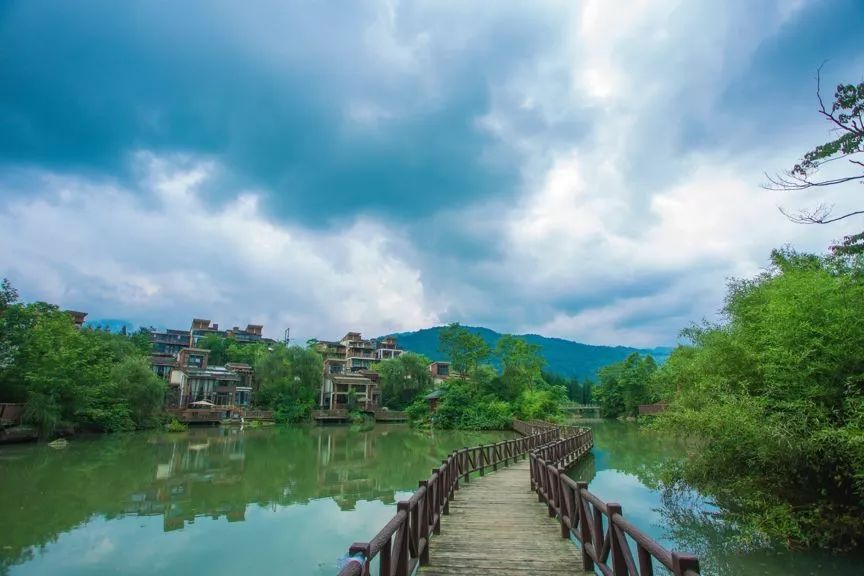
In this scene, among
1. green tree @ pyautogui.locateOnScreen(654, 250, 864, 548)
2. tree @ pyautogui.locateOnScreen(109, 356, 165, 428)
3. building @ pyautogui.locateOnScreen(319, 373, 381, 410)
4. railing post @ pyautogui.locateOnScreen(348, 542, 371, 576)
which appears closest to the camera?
railing post @ pyautogui.locateOnScreen(348, 542, 371, 576)

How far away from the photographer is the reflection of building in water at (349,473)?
14375 mm

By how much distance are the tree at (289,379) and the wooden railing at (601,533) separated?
4174 centimetres

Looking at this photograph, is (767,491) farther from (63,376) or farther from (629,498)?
(63,376)

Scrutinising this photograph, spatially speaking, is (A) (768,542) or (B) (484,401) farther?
(B) (484,401)

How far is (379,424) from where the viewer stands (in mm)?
48469

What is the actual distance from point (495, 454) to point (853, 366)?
970 cm

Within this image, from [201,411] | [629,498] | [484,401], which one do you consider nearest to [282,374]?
[201,411]

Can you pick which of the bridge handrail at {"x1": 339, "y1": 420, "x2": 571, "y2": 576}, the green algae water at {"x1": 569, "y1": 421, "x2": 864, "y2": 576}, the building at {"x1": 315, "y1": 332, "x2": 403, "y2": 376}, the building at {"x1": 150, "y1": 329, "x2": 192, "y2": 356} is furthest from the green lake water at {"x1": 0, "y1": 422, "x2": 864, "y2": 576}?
the building at {"x1": 150, "y1": 329, "x2": 192, "y2": 356}

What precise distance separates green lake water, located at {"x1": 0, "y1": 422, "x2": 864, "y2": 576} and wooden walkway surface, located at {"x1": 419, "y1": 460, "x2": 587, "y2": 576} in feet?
8.16

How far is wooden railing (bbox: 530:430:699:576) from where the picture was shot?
3525 mm

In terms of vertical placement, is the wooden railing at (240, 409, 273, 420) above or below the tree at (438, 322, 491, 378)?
below

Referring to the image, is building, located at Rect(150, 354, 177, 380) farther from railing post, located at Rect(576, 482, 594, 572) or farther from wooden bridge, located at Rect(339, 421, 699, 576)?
railing post, located at Rect(576, 482, 594, 572)

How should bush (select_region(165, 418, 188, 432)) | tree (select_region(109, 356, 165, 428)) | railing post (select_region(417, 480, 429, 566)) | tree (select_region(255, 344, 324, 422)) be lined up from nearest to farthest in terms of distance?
railing post (select_region(417, 480, 429, 566)), tree (select_region(109, 356, 165, 428)), bush (select_region(165, 418, 188, 432)), tree (select_region(255, 344, 324, 422))

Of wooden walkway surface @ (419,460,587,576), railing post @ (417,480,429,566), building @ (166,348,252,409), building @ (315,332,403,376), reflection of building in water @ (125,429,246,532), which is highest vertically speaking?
building @ (315,332,403,376)
